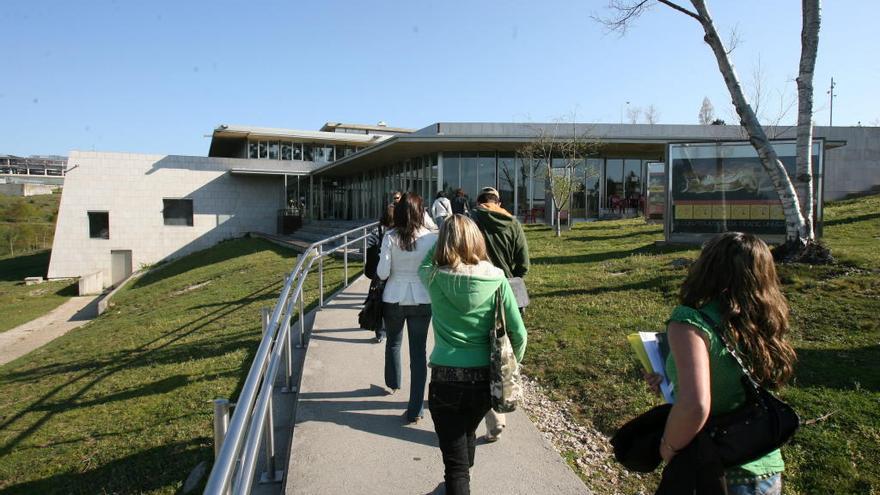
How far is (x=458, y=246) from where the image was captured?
3139 mm

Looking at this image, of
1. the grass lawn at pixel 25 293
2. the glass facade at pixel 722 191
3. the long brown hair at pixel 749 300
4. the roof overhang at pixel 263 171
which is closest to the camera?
the long brown hair at pixel 749 300

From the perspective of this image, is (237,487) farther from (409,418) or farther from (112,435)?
(112,435)

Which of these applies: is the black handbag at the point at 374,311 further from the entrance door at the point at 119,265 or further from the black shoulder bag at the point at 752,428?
the entrance door at the point at 119,265

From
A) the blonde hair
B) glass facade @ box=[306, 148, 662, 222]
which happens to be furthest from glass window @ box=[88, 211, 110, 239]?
the blonde hair

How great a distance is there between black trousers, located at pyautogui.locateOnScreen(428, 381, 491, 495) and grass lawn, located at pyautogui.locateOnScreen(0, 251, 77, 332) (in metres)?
19.7

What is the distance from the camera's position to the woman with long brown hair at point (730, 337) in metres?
1.99

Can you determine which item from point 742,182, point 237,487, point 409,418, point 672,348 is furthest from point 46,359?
point 742,182

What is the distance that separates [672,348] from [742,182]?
11418 millimetres

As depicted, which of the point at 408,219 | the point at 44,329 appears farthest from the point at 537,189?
the point at 408,219

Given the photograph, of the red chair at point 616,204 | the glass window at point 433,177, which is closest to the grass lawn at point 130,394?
the glass window at point 433,177

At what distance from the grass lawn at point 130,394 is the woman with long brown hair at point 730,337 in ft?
13.0

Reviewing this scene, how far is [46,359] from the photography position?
11.6m

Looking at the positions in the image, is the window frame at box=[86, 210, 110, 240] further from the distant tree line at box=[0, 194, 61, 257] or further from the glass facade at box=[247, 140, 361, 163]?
the distant tree line at box=[0, 194, 61, 257]

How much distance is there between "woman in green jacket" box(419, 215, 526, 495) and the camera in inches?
121
